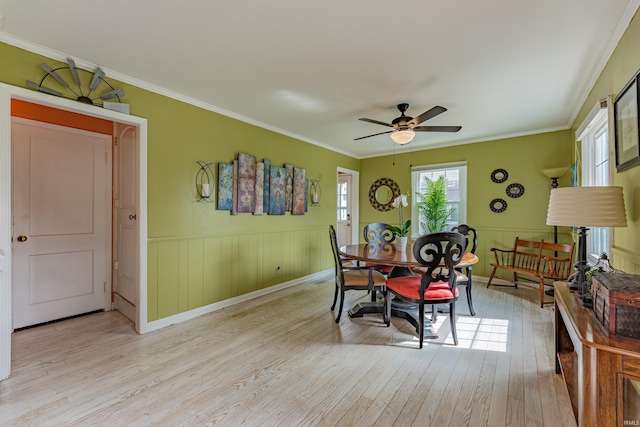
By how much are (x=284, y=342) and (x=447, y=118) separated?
3.25 meters

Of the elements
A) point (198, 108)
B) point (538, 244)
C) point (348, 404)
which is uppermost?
point (198, 108)

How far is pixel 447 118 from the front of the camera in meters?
3.60

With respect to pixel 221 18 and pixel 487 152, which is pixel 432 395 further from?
pixel 487 152

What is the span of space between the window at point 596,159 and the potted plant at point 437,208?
1.88 meters

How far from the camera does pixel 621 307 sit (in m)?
1.17

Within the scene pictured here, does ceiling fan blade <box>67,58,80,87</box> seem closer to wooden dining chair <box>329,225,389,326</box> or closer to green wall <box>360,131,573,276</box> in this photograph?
wooden dining chair <box>329,225,389,326</box>

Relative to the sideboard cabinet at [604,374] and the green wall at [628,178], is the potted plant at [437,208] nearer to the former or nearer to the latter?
the green wall at [628,178]

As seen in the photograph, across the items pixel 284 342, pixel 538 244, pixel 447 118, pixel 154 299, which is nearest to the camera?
pixel 284 342

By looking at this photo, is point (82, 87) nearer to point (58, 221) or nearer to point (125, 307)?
point (58, 221)

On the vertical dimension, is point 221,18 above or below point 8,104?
above

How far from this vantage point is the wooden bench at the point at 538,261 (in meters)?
3.48

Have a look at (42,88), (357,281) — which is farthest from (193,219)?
(357,281)

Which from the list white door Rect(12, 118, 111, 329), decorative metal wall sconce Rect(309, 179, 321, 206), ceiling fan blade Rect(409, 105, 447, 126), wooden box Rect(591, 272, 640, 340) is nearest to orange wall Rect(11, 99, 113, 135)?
white door Rect(12, 118, 111, 329)

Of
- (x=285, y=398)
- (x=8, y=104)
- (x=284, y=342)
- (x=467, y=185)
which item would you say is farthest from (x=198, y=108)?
(x=467, y=185)
